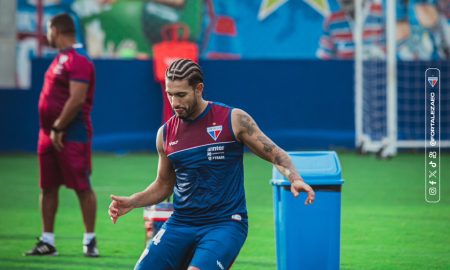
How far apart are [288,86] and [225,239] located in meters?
16.2

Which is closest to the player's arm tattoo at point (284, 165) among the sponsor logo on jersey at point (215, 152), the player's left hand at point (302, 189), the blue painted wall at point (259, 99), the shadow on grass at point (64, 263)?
the player's left hand at point (302, 189)

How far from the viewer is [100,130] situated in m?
21.6

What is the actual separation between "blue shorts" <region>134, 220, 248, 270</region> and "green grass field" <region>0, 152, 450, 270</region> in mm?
2787

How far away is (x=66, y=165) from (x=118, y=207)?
11.3 ft

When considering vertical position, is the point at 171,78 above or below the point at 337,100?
above

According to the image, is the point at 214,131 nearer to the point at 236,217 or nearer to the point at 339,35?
the point at 236,217

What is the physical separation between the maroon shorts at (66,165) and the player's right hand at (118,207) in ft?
10.9

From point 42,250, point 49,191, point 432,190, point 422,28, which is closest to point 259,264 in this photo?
point 42,250

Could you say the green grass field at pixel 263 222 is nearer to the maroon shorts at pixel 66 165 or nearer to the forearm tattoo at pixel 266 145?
the maroon shorts at pixel 66 165

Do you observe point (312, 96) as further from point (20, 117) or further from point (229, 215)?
point (229, 215)

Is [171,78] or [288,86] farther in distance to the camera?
[288,86]

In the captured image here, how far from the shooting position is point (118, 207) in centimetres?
633

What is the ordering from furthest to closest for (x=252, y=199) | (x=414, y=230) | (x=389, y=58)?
(x=389, y=58), (x=252, y=199), (x=414, y=230)

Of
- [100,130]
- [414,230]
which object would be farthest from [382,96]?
[414,230]
